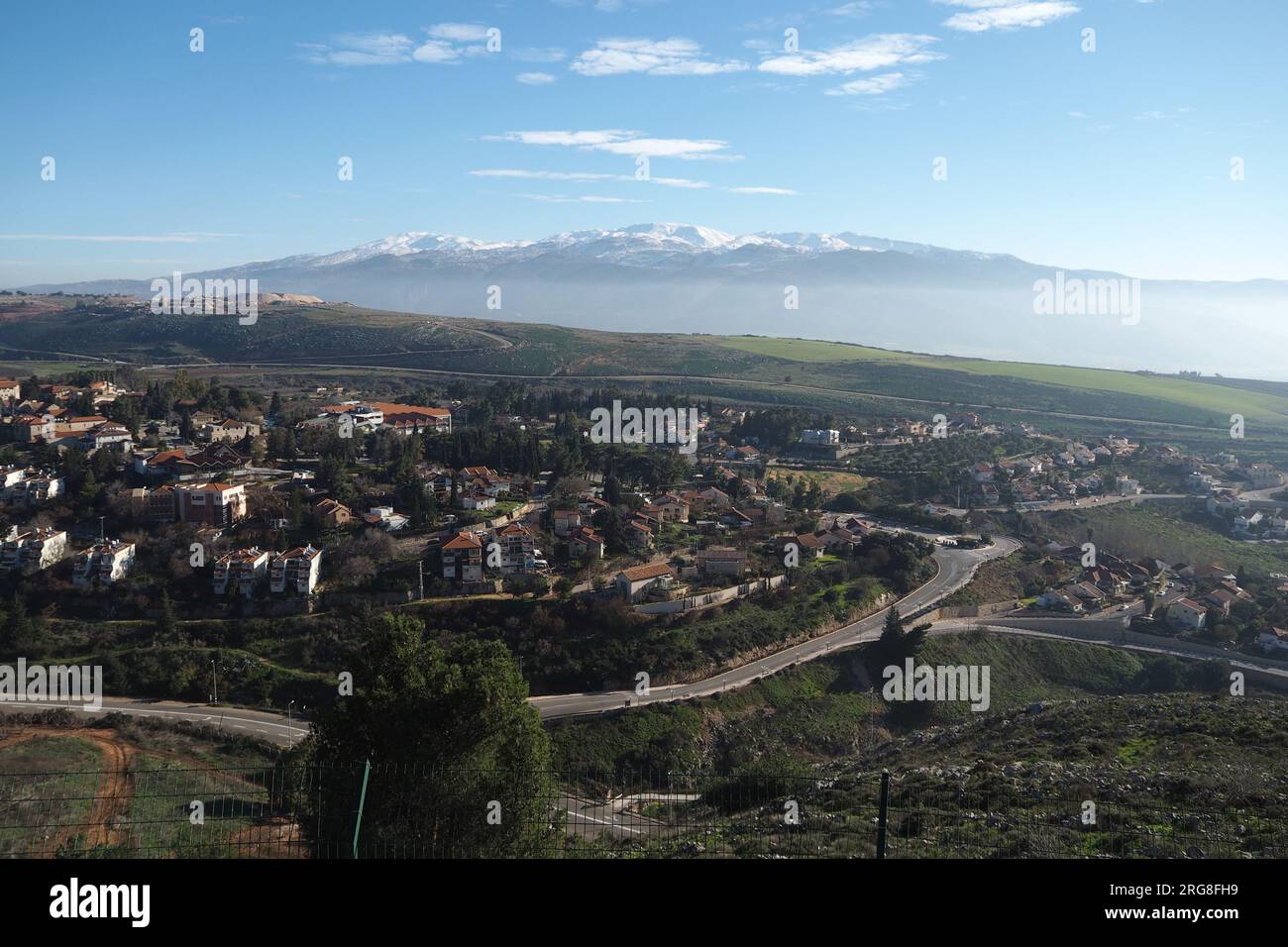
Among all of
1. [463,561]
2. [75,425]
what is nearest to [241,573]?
[463,561]

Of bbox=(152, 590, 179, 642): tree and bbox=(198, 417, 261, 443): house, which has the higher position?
bbox=(198, 417, 261, 443): house

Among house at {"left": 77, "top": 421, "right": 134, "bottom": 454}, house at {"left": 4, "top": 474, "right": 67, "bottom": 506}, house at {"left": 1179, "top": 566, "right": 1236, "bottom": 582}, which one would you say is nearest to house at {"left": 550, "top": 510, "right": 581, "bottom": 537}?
house at {"left": 4, "top": 474, "right": 67, "bottom": 506}

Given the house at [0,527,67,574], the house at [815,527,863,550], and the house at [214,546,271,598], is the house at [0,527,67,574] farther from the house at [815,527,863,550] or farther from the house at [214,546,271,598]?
the house at [815,527,863,550]

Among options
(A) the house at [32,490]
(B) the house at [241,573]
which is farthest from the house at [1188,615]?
(A) the house at [32,490]

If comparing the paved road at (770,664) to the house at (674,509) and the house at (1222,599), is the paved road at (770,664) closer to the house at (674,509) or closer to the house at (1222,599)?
the house at (1222,599)
